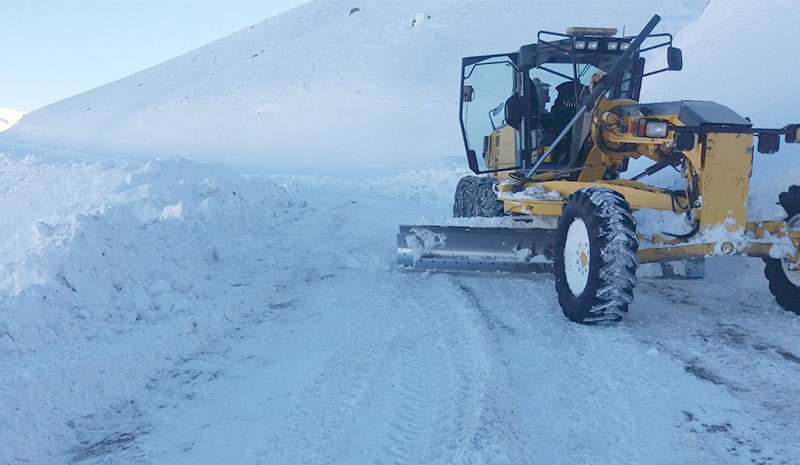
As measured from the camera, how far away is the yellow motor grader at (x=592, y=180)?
16.4 feet

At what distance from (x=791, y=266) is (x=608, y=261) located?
5.54 ft

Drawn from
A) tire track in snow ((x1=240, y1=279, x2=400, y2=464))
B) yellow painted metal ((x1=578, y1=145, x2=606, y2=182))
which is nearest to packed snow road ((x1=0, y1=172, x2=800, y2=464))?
tire track in snow ((x1=240, y1=279, x2=400, y2=464))

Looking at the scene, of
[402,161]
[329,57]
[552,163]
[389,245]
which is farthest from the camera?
[329,57]

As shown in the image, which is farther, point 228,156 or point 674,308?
point 228,156

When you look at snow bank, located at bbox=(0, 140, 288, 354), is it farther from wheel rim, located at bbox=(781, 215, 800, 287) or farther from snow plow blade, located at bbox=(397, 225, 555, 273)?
wheel rim, located at bbox=(781, 215, 800, 287)

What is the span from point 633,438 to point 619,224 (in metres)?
2.08

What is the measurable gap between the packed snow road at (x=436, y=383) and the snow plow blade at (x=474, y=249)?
31.8 inches

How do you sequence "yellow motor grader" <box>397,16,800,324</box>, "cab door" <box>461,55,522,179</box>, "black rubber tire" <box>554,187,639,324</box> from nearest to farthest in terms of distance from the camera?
1. "black rubber tire" <box>554,187,639,324</box>
2. "yellow motor grader" <box>397,16,800,324</box>
3. "cab door" <box>461,55,522,179</box>

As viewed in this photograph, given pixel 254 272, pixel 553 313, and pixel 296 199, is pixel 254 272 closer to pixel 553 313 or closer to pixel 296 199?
pixel 553 313

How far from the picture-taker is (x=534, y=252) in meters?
6.89

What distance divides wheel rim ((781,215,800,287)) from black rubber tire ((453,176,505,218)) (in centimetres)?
385

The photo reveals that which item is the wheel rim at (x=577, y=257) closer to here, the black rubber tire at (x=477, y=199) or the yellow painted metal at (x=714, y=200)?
the yellow painted metal at (x=714, y=200)

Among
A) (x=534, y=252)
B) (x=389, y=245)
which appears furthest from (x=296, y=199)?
(x=534, y=252)

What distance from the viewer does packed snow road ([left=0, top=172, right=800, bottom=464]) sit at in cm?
313
